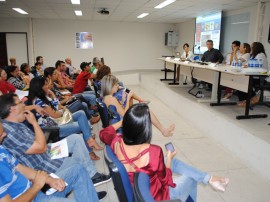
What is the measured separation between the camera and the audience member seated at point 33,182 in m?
1.14

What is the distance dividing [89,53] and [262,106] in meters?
8.30

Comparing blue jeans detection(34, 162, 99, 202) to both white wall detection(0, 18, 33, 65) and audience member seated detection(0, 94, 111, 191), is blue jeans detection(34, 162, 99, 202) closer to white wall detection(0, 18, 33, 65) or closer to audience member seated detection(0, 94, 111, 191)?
audience member seated detection(0, 94, 111, 191)

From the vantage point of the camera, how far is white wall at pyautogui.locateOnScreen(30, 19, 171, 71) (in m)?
10.3

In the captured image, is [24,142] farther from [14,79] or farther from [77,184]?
[14,79]

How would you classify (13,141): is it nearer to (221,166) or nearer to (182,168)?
(182,168)

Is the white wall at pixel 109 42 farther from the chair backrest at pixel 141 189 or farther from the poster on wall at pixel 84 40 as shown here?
the chair backrest at pixel 141 189

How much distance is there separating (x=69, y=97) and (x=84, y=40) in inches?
304

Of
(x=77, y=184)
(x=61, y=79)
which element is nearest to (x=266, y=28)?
(x=61, y=79)

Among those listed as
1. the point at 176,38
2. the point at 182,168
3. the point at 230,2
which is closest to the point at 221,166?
the point at 182,168

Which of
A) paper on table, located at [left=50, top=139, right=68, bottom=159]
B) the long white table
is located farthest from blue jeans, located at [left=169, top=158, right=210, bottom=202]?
the long white table

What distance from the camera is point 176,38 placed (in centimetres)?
1089

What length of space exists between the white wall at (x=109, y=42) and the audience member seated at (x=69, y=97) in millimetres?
6678

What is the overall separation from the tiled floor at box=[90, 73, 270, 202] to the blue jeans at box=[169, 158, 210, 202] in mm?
624

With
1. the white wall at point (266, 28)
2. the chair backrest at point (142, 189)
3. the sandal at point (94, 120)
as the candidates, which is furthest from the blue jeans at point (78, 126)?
the white wall at point (266, 28)
